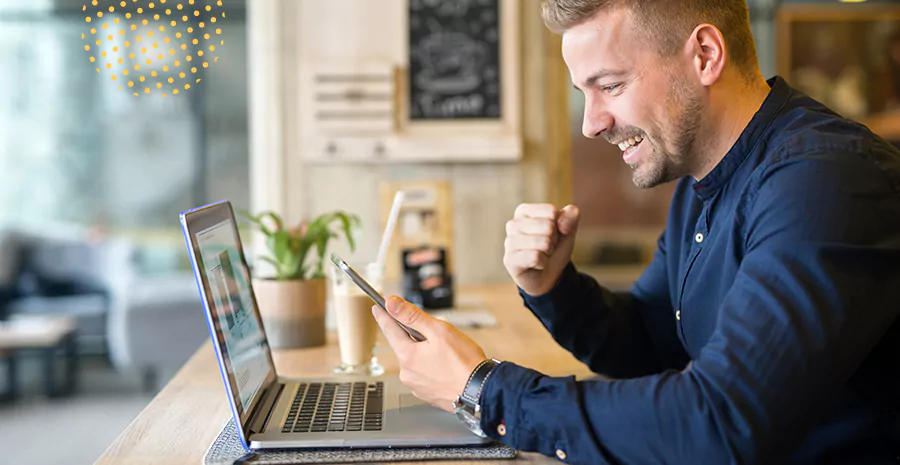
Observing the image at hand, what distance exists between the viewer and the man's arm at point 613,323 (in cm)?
134

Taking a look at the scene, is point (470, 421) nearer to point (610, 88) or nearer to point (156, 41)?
point (610, 88)

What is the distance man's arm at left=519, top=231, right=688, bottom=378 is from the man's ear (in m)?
0.37

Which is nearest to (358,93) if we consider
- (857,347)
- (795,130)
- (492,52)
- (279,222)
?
(492,52)

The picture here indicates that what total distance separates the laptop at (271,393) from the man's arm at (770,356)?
0.15 metres

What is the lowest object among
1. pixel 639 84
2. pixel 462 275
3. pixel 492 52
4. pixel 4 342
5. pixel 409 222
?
→ pixel 4 342

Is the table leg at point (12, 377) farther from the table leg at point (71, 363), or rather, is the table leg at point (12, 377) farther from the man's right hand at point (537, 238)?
the man's right hand at point (537, 238)

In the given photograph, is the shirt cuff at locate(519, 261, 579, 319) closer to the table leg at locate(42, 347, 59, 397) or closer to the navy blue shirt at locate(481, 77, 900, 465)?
the navy blue shirt at locate(481, 77, 900, 465)

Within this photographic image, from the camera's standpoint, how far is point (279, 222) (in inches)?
65.4

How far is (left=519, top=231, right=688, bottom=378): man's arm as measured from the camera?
1342 millimetres

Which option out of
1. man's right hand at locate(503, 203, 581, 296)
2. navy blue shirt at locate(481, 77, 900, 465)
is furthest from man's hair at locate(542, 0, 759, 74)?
man's right hand at locate(503, 203, 581, 296)

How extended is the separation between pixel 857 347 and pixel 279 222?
3.61 feet

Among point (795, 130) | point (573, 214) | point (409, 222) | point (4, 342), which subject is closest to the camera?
point (795, 130)

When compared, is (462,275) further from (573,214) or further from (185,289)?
(185,289)

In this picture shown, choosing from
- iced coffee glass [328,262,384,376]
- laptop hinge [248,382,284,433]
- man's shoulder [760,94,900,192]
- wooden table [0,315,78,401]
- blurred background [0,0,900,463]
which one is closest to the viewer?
man's shoulder [760,94,900,192]
